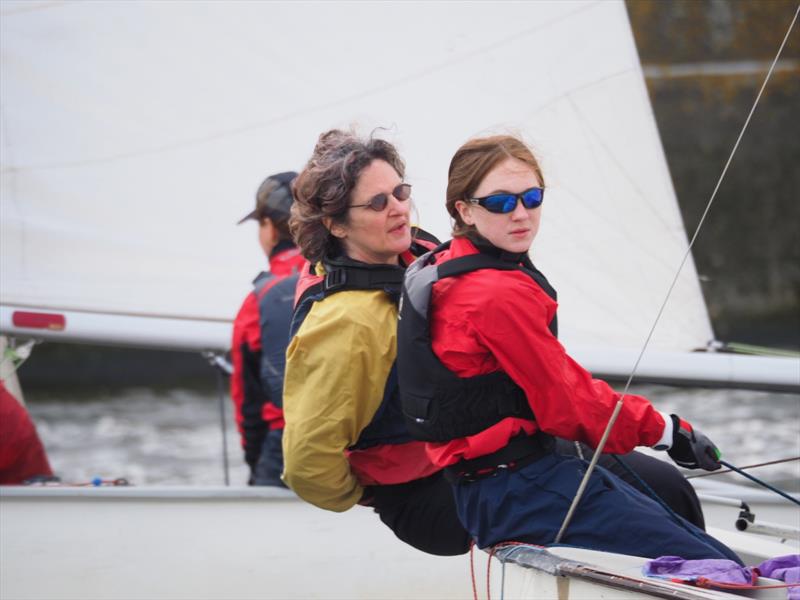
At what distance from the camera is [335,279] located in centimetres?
258

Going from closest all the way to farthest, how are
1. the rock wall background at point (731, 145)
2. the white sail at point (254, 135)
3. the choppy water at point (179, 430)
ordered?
the white sail at point (254, 135)
the choppy water at point (179, 430)
the rock wall background at point (731, 145)

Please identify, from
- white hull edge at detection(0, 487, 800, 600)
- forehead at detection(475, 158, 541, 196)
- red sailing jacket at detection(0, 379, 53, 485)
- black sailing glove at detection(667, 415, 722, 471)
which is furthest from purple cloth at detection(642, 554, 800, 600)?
red sailing jacket at detection(0, 379, 53, 485)

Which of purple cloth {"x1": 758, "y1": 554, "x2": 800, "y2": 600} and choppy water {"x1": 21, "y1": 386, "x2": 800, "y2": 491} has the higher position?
choppy water {"x1": 21, "y1": 386, "x2": 800, "y2": 491}

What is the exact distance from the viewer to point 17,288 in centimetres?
416

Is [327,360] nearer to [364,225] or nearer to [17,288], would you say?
[364,225]

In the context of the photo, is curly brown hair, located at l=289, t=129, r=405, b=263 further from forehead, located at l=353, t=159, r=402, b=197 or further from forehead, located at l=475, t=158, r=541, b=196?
forehead, located at l=475, t=158, r=541, b=196

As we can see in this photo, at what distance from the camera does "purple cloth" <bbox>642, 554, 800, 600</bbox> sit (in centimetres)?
218

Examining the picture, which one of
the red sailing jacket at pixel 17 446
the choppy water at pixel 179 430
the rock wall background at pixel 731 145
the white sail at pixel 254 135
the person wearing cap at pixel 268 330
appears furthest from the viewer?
the rock wall background at pixel 731 145

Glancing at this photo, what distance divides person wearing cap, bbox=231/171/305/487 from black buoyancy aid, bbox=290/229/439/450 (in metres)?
1.07

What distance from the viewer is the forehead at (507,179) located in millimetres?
2297

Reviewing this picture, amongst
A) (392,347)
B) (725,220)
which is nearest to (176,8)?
(392,347)

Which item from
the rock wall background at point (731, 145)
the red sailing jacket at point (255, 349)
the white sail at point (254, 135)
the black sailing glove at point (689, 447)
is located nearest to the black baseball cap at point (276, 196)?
the red sailing jacket at point (255, 349)

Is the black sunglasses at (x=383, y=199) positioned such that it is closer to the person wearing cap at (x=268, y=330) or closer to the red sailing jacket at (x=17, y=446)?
the person wearing cap at (x=268, y=330)

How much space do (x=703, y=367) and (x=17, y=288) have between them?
2037 millimetres
